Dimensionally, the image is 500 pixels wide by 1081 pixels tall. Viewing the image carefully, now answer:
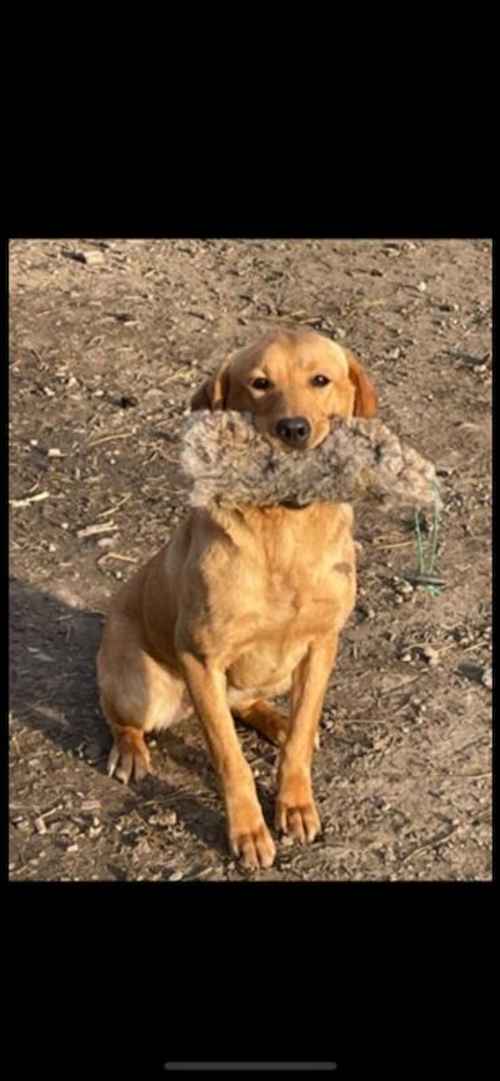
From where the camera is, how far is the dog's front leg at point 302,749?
5.04 metres

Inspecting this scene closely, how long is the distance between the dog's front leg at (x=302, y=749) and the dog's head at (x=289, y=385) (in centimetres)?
83

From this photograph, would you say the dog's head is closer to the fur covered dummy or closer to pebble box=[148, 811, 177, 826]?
the fur covered dummy

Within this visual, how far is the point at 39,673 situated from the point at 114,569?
825 millimetres

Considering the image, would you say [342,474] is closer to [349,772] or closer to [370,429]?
[370,429]

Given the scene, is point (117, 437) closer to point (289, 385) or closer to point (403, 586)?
point (403, 586)

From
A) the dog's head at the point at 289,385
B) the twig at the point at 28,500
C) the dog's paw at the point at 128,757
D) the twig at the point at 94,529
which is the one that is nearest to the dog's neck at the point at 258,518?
the dog's head at the point at 289,385

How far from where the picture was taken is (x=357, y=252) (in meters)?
10.0

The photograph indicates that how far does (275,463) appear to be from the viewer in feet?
15.1

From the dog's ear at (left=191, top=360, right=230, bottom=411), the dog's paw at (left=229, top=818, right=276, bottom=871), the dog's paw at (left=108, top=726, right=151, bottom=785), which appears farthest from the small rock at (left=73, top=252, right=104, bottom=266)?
the dog's paw at (left=229, top=818, right=276, bottom=871)

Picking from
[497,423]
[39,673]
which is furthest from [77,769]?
[497,423]

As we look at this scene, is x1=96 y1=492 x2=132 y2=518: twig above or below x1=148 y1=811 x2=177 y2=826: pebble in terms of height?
above

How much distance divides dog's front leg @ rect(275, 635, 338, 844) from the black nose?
81 cm

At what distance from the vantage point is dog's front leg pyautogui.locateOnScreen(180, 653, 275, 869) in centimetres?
489

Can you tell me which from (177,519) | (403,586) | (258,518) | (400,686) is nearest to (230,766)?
(258,518)
